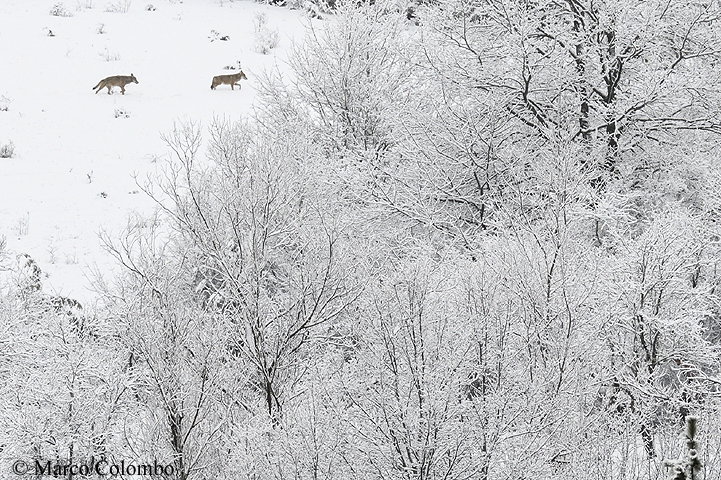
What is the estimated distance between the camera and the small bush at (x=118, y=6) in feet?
74.8

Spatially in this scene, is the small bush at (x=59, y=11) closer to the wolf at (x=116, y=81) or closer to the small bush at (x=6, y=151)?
the wolf at (x=116, y=81)

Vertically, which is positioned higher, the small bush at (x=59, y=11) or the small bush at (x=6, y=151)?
the small bush at (x=59, y=11)

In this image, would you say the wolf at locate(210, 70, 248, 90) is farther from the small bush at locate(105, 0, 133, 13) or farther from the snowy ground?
the small bush at locate(105, 0, 133, 13)

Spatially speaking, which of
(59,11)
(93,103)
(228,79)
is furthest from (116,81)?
(59,11)

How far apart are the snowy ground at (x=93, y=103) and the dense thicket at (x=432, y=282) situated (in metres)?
1.57

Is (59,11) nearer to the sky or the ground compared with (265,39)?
nearer to the sky

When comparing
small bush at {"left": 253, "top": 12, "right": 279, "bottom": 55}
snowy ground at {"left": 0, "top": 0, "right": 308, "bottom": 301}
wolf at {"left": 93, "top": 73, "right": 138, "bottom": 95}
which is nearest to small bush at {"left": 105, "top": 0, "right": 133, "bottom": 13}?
snowy ground at {"left": 0, "top": 0, "right": 308, "bottom": 301}

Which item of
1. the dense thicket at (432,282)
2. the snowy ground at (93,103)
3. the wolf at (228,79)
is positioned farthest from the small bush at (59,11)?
the dense thicket at (432,282)

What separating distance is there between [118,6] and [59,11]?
5.60 feet

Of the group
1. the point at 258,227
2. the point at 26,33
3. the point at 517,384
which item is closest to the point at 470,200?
the point at 258,227

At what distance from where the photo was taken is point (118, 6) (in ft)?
75.2

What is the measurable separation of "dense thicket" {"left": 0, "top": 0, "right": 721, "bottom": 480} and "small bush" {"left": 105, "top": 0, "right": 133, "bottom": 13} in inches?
405

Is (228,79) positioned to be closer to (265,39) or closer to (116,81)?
(116,81)

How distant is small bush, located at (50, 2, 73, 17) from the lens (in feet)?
72.3
